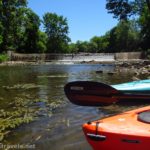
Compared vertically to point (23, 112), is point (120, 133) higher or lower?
higher

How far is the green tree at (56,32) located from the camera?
276 feet

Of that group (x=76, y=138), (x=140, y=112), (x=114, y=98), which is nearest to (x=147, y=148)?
(x=140, y=112)

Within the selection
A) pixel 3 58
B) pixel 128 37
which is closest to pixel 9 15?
pixel 3 58

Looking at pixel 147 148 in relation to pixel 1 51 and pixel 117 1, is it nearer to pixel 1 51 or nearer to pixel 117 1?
pixel 117 1

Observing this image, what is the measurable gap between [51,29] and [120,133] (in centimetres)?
8112

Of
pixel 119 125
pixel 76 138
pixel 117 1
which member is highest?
pixel 117 1

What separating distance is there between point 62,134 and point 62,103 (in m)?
3.76

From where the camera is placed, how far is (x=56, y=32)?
278 feet

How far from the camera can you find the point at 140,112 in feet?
21.4

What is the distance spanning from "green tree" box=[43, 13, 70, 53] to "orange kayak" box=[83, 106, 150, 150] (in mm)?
77833

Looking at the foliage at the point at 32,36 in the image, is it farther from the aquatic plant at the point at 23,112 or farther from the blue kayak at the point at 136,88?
the blue kayak at the point at 136,88

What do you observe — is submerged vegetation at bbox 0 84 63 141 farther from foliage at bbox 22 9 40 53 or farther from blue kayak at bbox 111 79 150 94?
foliage at bbox 22 9 40 53

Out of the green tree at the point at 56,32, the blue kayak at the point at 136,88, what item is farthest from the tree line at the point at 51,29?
the blue kayak at the point at 136,88

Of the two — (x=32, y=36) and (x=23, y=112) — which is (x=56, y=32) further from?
(x=23, y=112)
